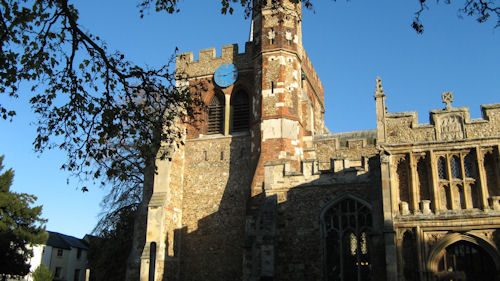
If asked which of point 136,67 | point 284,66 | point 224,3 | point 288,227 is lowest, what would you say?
point 288,227

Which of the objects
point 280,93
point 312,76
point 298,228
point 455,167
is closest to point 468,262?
point 455,167

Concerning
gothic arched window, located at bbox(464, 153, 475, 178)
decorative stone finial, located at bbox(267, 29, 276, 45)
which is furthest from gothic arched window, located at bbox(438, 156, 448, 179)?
decorative stone finial, located at bbox(267, 29, 276, 45)

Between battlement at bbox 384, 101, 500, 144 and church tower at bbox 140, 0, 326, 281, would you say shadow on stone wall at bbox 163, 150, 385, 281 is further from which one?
church tower at bbox 140, 0, 326, 281

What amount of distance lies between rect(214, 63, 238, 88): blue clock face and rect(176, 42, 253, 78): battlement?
218 millimetres

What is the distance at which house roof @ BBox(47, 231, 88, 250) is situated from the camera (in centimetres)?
4000

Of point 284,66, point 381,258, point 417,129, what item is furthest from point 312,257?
point 284,66

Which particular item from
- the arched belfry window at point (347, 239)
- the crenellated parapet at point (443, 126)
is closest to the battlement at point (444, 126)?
the crenellated parapet at point (443, 126)

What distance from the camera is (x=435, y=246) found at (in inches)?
522

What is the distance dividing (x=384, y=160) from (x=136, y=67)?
26.9 feet

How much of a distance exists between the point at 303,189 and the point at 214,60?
984 cm

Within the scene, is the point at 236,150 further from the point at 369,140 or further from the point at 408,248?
the point at 408,248

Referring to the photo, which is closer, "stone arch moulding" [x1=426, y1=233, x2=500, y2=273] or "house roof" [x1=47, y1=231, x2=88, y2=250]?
"stone arch moulding" [x1=426, y1=233, x2=500, y2=273]

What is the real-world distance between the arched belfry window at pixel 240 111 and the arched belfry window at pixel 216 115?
635mm

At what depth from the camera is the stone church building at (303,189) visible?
43.9 ft
